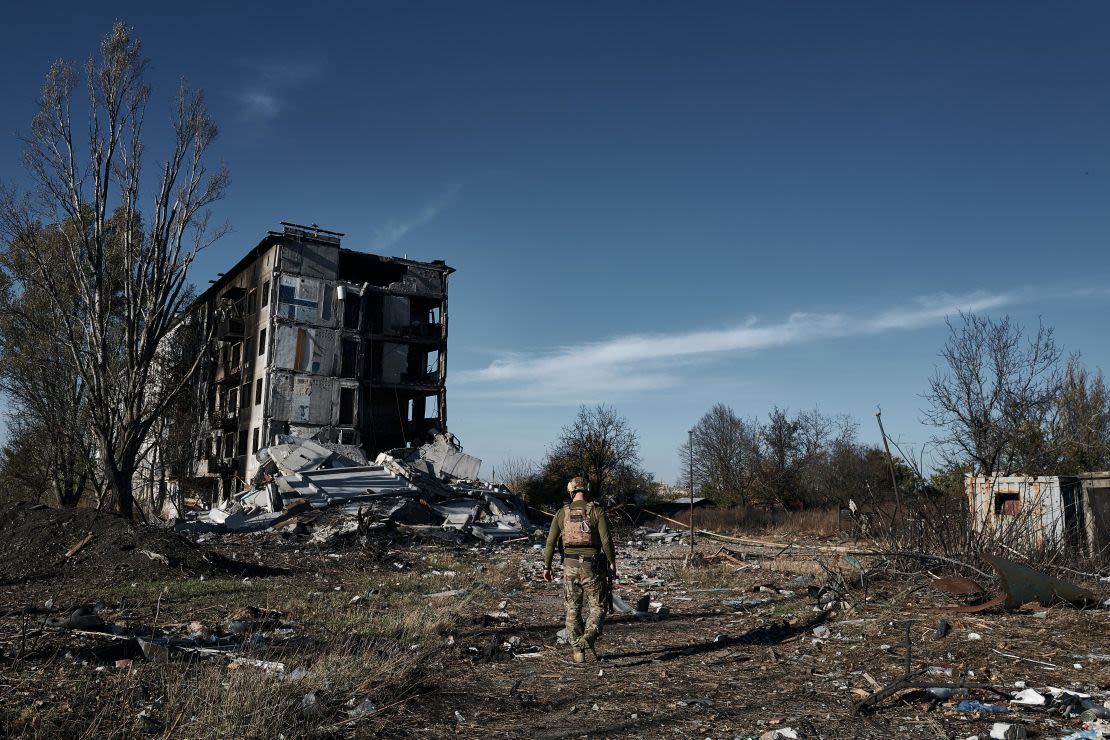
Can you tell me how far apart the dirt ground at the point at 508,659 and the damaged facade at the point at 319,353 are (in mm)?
20657

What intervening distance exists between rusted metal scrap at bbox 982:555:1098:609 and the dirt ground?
0.54 ft

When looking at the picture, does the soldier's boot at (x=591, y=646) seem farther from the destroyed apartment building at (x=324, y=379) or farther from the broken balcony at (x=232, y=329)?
the broken balcony at (x=232, y=329)

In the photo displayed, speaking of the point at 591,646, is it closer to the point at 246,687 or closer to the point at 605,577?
the point at 605,577

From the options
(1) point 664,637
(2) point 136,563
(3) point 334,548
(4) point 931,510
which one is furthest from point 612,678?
(3) point 334,548

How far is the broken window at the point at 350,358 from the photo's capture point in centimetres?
3406

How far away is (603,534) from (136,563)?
964 cm

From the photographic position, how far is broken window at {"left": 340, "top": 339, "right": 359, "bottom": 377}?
34.1 meters

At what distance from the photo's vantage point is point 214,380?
38.6 metres

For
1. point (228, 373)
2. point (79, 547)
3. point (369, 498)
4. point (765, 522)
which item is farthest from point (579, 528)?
point (228, 373)

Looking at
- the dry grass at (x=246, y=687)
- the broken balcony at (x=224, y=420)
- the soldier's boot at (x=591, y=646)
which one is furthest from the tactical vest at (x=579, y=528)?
the broken balcony at (x=224, y=420)

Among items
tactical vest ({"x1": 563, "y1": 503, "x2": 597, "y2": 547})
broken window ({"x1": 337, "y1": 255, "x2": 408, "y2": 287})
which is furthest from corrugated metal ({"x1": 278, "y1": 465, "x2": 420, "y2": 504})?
tactical vest ({"x1": 563, "y1": 503, "x2": 597, "y2": 547})

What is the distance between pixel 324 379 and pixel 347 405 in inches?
63.0

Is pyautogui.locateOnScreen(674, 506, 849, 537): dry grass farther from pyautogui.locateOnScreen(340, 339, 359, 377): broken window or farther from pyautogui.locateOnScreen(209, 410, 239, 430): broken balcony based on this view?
pyautogui.locateOnScreen(209, 410, 239, 430): broken balcony

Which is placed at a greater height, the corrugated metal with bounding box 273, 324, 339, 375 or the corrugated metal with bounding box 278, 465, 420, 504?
the corrugated metal with bounding box 273, 324, 339, 375
